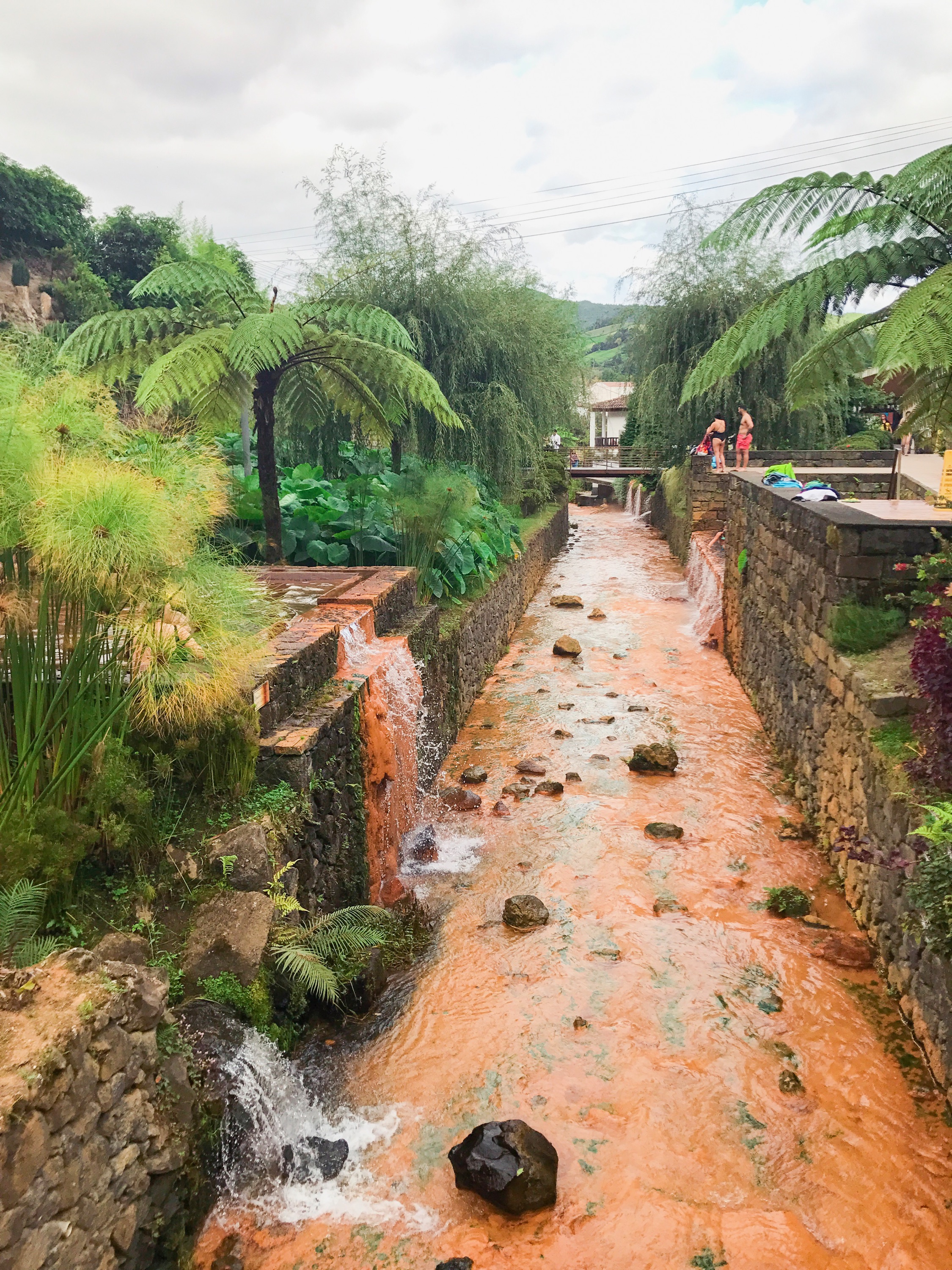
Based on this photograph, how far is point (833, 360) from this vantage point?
6867 millimetres

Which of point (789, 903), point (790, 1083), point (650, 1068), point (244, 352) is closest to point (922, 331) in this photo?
point (789, 903)

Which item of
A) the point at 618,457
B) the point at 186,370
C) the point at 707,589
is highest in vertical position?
the point at 186,370

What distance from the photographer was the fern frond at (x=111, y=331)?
24.4ft

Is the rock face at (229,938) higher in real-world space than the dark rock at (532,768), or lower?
higher

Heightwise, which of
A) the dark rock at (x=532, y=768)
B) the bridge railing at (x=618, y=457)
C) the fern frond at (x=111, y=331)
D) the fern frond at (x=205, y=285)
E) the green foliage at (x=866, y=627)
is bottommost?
the dark rock at (x=532, y=768)

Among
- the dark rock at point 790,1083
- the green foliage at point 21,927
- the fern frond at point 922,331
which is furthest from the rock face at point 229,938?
the fern frond at point 922,331

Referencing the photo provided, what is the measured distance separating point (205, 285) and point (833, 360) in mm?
5299

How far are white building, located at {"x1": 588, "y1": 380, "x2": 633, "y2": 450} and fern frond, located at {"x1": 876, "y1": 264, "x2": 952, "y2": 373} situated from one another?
41.2 metres

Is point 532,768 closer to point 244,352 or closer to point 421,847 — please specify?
point 421,847

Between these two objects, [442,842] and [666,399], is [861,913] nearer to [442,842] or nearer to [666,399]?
[442,842]

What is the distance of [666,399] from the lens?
843 inches

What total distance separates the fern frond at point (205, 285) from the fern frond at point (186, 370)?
37cm

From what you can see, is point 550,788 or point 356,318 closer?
point 356,318

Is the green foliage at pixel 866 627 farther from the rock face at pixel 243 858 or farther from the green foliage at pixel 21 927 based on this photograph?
the green foliage at pixel 21 927
